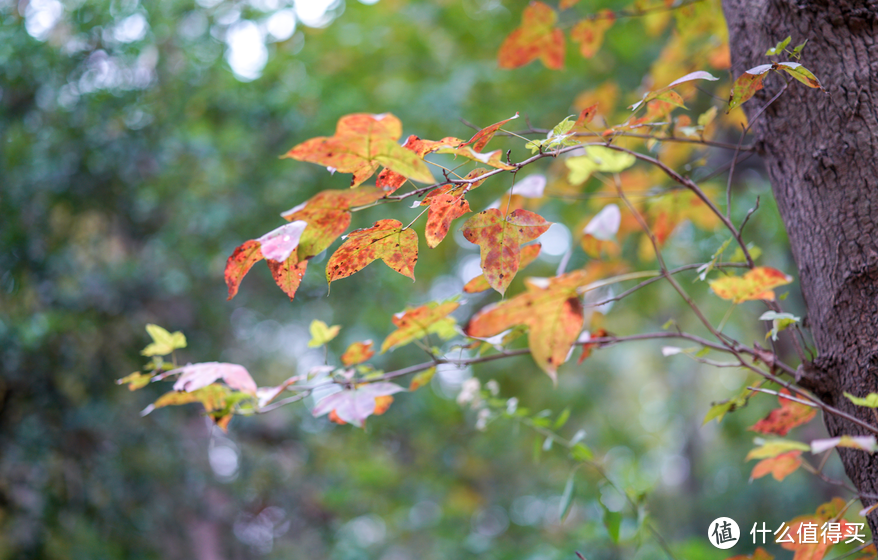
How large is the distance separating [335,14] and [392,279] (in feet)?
4.32

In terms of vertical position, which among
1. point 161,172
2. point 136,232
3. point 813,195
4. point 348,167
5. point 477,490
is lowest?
point 477,490

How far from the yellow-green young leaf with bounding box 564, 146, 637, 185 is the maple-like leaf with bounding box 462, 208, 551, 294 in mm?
309

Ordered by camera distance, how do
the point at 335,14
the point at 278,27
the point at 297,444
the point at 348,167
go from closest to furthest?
the point at 348,167 < the point at 278,27 < the point at 335,14 < the point at 297,444

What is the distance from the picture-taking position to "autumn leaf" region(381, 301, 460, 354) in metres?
0.56

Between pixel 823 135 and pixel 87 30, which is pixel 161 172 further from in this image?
pixel 823 135

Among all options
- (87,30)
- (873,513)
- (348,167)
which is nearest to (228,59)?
(87,30)

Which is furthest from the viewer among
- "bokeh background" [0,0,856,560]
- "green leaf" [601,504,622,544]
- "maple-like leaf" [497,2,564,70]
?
"bokeh background" [0,0,856,560]

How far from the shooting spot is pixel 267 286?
7.79ft

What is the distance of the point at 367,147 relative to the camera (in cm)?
38

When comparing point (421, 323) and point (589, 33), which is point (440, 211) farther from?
point (589, 33)

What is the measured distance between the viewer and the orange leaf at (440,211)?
43 cm

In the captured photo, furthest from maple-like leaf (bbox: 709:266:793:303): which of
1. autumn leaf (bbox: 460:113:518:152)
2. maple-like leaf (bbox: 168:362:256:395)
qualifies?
maple-like leaf (bbox: 168:362:256:395)

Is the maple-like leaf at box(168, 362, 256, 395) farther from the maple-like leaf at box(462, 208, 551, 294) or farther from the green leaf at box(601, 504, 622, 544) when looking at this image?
the green leaf at box(601, 504, 622, 544)

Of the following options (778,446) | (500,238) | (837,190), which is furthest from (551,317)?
(837,190)
